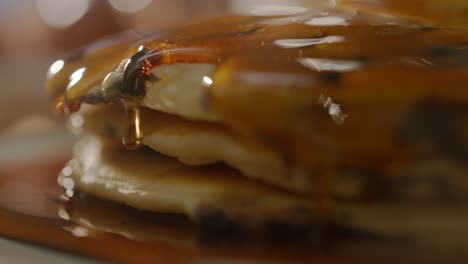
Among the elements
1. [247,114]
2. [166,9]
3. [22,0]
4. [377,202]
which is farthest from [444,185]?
[22,0]

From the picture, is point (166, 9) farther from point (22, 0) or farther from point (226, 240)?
point (226, 240)

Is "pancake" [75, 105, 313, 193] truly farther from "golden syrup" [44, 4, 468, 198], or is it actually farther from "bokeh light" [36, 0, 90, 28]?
"bokeh light" [36, 0, 90, 28]

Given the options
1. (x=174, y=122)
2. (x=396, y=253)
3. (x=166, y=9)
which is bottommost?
(x=396, y=253)

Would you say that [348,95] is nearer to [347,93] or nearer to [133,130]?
[347,93]

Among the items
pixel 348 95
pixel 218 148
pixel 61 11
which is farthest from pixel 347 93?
pixel 61 11

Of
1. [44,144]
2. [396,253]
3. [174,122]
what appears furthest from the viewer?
[44,144]

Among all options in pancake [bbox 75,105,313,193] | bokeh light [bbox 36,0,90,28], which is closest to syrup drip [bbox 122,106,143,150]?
pancake [bbox 75,105,313,193]
